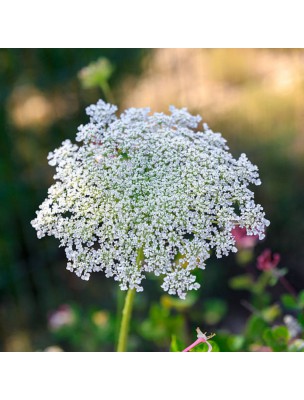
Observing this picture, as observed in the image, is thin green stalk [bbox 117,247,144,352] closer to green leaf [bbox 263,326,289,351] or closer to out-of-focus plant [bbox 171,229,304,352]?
out-of-focus plant [bbox 171,229,304,352]

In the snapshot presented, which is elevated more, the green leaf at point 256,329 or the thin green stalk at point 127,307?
the thin green stalk at point 127,307

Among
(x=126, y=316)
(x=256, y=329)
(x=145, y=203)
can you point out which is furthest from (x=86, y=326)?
(x=145, y=203)

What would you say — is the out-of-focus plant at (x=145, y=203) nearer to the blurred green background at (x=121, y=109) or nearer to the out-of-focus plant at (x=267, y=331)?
the out-of-focus plant at (x=267, y=331)

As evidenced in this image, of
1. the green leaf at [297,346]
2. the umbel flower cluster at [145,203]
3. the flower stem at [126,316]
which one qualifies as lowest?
the green leaf at [297,346]

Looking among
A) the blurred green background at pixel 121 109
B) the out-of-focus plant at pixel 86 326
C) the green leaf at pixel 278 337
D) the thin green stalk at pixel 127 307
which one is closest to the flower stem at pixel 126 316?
the thin green stalk at pixel 127 307

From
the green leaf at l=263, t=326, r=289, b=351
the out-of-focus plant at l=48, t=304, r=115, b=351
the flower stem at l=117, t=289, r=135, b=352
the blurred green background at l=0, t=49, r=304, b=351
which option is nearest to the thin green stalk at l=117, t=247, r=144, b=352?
the flower stem at l=117, t=289, r=135, b=352
